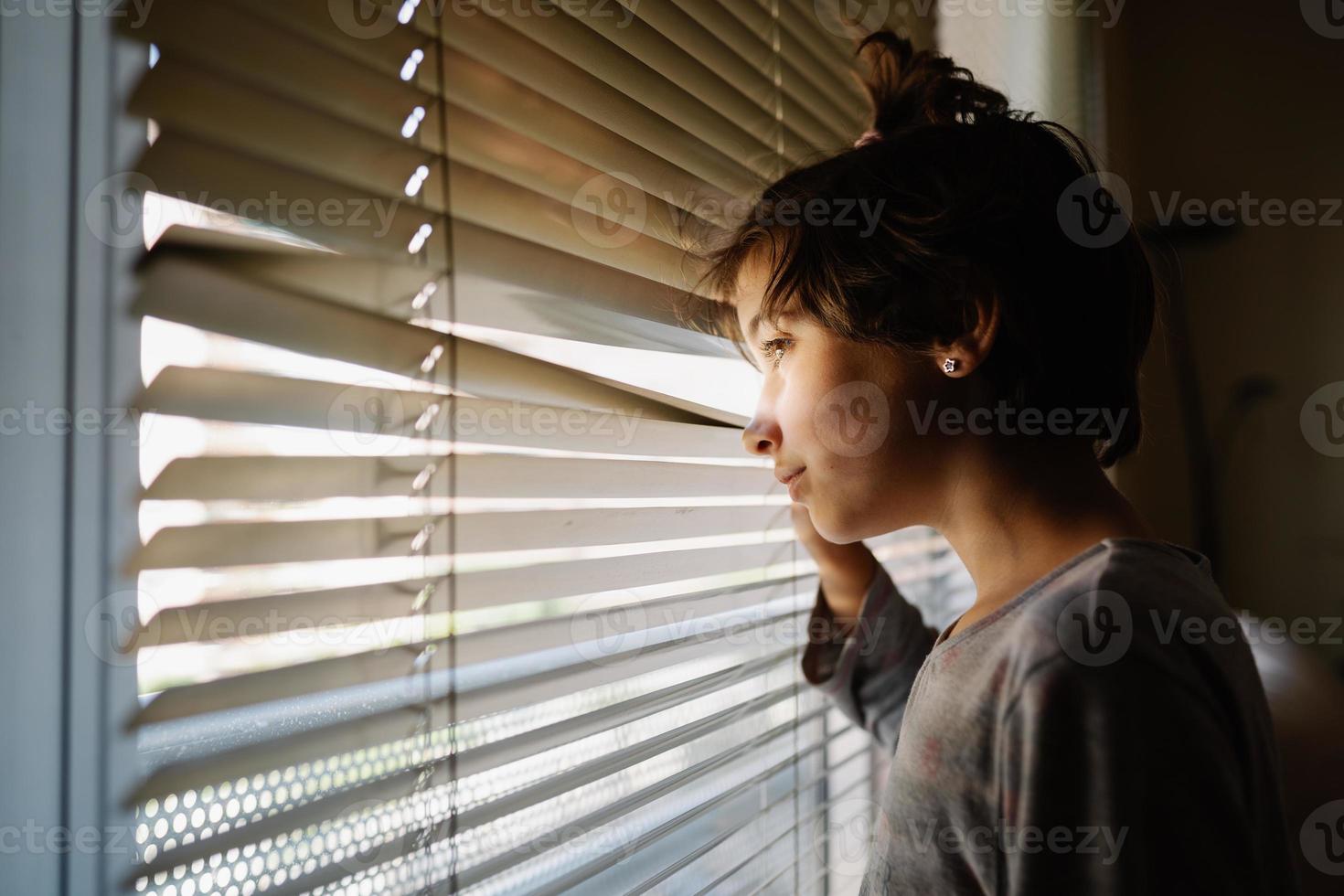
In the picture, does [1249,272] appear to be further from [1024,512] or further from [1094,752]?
[1094,752]

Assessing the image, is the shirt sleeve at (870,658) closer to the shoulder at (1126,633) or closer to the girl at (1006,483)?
the girl at (1006,483)

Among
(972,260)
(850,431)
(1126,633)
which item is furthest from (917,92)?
(1126,633)

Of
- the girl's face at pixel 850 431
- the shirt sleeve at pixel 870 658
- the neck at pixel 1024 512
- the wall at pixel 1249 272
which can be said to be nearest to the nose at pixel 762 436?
the girl's face at pixel 850 431

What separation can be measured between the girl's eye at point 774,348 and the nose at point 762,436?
59mm

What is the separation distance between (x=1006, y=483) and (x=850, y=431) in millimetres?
142

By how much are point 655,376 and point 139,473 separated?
1.49ft

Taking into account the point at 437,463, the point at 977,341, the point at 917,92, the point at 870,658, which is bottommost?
the point at 870,658

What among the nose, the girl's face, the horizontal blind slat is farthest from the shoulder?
the horizontal blind slat

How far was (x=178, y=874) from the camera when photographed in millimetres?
423

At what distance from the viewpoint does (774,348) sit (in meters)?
0.74

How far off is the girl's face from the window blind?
124mm

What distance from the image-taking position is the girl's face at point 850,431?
682 mm

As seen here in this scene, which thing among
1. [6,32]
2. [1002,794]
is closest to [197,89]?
[6,32]

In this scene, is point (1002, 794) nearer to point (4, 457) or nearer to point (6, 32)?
point (4, 457)
